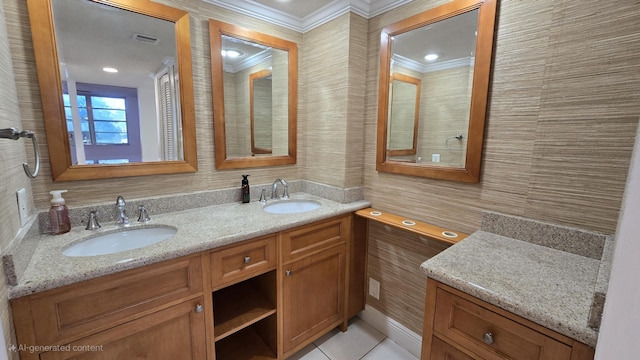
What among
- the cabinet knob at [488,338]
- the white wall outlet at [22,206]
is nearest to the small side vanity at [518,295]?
the cabinet knob at [488,338]

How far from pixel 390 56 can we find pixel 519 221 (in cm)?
118

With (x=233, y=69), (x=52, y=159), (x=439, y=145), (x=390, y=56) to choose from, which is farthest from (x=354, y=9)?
(x=52, y=159)

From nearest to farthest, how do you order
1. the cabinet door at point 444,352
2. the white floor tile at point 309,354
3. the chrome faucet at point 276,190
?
the cabinet door at point 444,352 → the white floor tile at point 309,354 → the chrome faucet at point 276,190

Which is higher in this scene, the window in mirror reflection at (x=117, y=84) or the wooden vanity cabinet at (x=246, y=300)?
the window in mirror reflection at (x=117, y=84)

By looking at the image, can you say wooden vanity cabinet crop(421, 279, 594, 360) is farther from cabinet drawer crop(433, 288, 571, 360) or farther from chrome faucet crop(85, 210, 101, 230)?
chrome faucet crop(85, 210, 101, 230)

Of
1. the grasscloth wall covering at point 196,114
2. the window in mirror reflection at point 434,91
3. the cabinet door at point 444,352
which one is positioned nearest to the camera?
the cabinet door at point 444,352

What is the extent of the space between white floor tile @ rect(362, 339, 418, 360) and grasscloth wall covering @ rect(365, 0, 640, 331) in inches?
35.7

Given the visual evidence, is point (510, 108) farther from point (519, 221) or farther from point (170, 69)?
point (170, 69)

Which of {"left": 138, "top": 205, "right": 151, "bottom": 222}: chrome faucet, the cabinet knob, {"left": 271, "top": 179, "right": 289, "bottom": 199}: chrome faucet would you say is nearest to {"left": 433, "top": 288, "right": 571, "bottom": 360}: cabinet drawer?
the cabinet knob

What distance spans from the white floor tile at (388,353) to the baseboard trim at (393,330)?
1.1 inches

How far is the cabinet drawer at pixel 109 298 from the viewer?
86 cm

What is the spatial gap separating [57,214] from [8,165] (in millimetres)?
356

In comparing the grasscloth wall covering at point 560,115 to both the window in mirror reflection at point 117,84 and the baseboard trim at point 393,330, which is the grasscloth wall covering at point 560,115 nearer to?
the baseboard trim at point 393,330

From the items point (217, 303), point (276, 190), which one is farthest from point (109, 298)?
point (276, 190)
